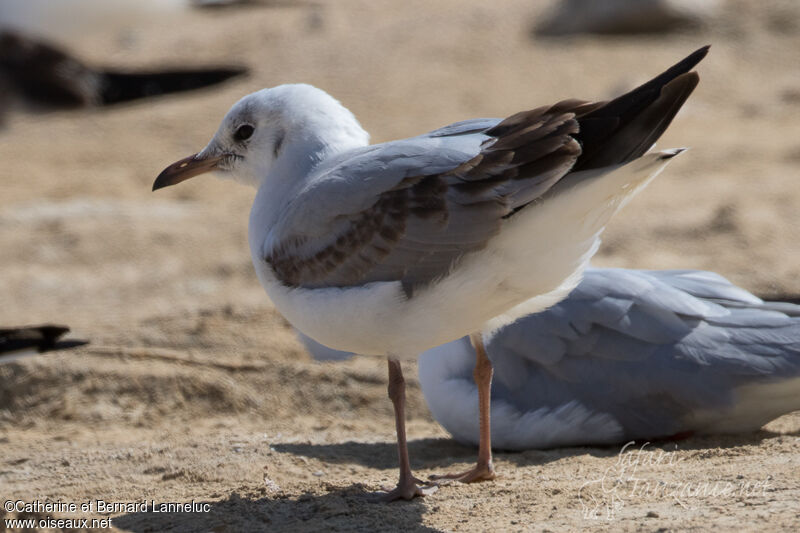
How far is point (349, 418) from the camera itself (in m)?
5.18

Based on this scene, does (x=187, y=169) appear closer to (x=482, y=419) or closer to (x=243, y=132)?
(x=243, y=132)

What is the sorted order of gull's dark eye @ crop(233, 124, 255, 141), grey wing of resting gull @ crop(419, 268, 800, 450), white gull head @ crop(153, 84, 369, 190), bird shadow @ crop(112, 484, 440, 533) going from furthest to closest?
1. grey wing of resting gull @ crop(419, 268, 800, 450)
2. gull's dark eye @ crop(233, 124, 255, 141)
3. white gull head @ crop(153, 84, 369, 190)
4. bird shadow @ crop(112, 484, 440, 533)

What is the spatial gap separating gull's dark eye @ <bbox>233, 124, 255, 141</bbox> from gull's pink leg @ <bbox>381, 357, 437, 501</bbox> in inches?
39.1

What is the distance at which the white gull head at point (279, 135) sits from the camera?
12.6 ft

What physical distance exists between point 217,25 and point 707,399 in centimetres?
1070

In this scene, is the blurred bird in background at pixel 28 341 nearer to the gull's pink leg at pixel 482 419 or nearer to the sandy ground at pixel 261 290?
the sandy ground at pixel 261 290

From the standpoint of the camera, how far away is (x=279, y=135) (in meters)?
3.90

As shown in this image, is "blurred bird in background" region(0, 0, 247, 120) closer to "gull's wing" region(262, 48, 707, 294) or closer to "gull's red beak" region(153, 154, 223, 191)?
"gull's red beak" region(153, 154, 223, 191)

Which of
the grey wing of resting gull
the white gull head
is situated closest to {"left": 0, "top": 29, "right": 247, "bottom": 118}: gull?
the white gull head

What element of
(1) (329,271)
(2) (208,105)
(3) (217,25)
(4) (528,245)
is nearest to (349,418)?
(1) (329,271)

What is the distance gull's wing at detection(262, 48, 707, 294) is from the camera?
3182 mm

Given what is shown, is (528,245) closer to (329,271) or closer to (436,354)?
(329,271)

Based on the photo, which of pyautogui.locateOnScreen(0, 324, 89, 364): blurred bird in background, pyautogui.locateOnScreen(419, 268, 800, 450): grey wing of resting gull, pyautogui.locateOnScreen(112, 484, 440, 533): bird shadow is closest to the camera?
pyautogui.locateOnScreen(112, 484, 440, 533): bird shadow

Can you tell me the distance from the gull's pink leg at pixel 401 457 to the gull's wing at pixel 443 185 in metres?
0.42
